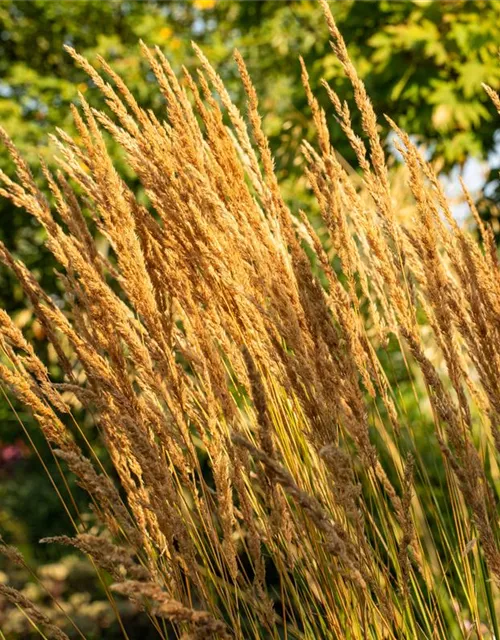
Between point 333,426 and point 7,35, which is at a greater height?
point 7,35

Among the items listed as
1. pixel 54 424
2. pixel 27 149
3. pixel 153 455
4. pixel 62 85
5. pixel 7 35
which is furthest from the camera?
pixel 7 35

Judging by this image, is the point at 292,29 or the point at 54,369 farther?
the point at 292,29

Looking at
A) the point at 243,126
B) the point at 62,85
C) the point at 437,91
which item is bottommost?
the point at 243,126

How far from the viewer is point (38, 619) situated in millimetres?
1287

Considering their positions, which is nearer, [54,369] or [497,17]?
[497,17]

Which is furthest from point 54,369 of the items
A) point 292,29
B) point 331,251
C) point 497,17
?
point 292,29

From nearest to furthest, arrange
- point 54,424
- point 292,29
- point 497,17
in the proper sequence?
point 54,424 < point 497,17 < point 292,29

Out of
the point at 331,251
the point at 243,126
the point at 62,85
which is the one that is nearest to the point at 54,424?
the point at 243,126

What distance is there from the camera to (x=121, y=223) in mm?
1346

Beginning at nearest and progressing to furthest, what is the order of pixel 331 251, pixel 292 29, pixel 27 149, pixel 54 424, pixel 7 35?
pixel 54 424 < pixel 331 251 < pixel 27 149 < pixel 7 35 < pixel 292 29

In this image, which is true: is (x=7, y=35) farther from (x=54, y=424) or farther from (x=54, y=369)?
(x=54, y=424)

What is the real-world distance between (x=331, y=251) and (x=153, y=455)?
11.4ft

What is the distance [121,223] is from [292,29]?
678 cm

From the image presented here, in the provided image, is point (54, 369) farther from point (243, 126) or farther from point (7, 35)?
point (243, 126)
